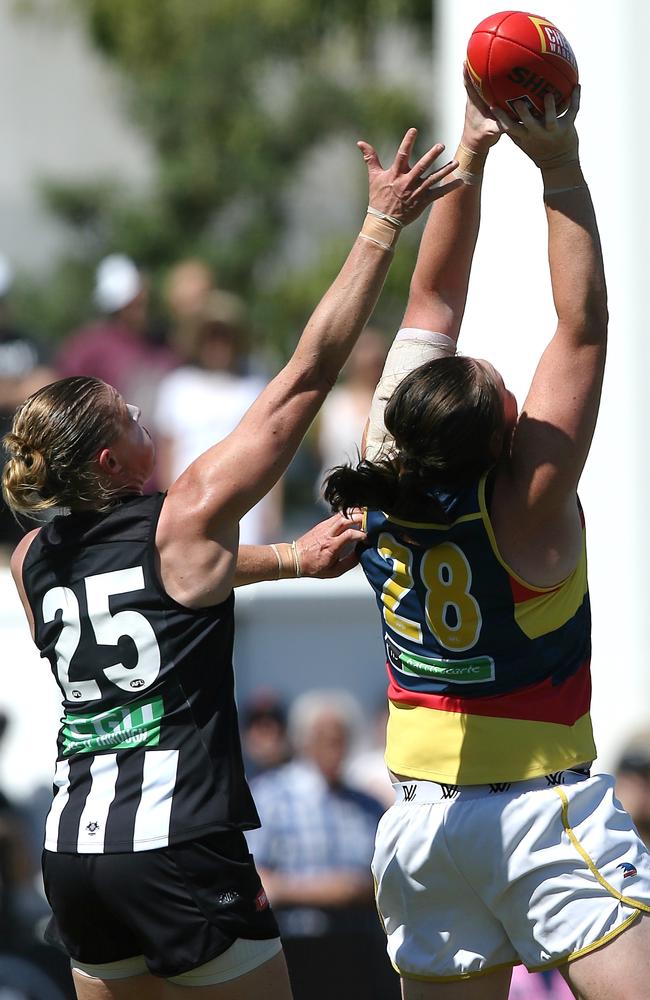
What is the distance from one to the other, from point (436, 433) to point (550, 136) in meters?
0.68

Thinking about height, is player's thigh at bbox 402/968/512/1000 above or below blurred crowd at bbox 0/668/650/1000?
above

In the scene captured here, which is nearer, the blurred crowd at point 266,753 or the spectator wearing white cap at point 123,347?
the blurred crowd at point 266,753

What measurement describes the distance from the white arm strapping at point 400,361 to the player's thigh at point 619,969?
1.19 meters

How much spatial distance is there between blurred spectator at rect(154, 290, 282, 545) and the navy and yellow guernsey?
4.04 m

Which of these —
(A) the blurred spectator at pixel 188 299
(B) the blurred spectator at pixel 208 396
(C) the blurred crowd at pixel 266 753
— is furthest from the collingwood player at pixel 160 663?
(A) the blurred spectator at pixel 188 299

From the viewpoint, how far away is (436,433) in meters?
2.95

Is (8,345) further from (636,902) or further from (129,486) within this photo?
(636,902)

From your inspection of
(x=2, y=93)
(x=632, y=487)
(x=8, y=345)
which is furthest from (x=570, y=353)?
(x=2, y=93)

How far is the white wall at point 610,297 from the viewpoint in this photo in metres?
6.93

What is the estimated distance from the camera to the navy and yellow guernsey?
9.97 feet

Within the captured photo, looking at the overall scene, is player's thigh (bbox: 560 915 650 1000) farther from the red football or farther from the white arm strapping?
the red football

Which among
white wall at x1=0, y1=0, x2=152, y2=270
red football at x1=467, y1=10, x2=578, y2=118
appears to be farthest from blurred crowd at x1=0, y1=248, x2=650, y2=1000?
white wall at x1=0, y1=0, x2=152, y2=270

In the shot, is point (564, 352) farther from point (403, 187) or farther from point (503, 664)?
point (503, 664)

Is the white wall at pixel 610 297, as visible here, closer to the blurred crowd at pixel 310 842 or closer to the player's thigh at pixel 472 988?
the blurred crowd at pixel 310 842
